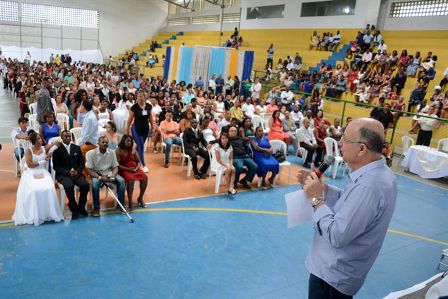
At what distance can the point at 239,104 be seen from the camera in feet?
37.8

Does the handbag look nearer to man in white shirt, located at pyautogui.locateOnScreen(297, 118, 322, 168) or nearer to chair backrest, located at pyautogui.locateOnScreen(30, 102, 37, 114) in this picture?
man in white shirt, located at pyautogui.locateOnScreen(297, 118, 322, 168)

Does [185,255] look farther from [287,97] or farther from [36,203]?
[287,97]

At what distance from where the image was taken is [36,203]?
4.84m

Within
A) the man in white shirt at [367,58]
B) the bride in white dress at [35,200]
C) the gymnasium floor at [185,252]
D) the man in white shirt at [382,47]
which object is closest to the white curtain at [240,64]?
the man in white shirt at [367,58]

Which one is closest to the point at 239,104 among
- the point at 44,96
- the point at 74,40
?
the point at 44,96

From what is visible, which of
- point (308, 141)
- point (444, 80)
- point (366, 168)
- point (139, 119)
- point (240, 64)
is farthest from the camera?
point (240, 64)

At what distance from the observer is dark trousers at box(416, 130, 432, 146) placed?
10341mm

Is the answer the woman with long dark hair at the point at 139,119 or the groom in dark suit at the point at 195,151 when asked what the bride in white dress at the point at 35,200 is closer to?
the woman with long dark hair at the point at 139,119

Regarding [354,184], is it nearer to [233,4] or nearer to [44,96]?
[44,96]

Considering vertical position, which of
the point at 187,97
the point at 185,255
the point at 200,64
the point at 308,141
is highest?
the point at 200,64

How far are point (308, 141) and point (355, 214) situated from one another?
7.76 meters

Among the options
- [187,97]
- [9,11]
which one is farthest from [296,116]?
[9,11]

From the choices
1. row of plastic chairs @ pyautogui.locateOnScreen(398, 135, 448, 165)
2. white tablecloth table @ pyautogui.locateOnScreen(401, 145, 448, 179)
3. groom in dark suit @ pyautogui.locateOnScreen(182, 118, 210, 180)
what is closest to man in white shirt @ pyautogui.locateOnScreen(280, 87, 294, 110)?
row of plastic chairs @ pyautogui.locateOnScreen(398, 135, 448, 165)

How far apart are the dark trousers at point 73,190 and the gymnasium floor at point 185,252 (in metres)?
0.21
